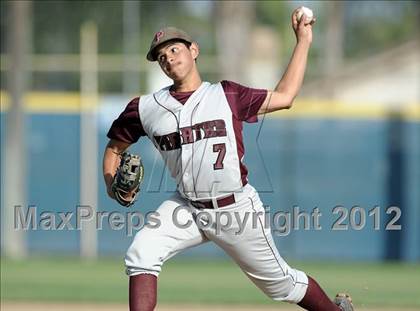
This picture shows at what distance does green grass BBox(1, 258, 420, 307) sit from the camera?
9781 mm

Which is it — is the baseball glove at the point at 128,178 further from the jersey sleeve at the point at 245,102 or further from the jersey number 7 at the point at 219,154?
the jersey sleeve at the point at 245,102

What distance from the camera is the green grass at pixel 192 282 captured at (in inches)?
Answer: 385

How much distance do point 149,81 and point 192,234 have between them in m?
12.3

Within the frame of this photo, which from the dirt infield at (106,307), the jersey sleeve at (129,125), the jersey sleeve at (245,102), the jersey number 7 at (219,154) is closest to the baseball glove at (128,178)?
the jersey sleeve at (129,125)

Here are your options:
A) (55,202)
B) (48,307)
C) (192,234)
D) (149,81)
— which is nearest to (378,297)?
(48,307)

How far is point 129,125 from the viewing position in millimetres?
5844

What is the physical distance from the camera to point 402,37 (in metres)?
22.6

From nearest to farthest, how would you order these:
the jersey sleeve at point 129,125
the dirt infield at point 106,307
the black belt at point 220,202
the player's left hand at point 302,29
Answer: the player's left hand at point 302,29
the black belt at point 220,202
the jersey sleeve at point 129,125
the dirt infield at point 106,307

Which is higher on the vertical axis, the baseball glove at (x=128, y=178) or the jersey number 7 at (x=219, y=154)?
the jersey number 7 at (x=219, y=154)

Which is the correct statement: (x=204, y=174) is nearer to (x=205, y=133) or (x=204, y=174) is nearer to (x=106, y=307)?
(x=205, y=133)

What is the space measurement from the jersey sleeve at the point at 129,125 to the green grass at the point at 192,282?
338 cm

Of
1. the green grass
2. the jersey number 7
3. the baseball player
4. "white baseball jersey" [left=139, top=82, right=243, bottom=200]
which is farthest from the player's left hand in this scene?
the green grass

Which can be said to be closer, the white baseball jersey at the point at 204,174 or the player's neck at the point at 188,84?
the white baseball jersey at the point at 204,174

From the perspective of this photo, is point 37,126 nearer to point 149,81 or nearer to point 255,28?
point 149,81
